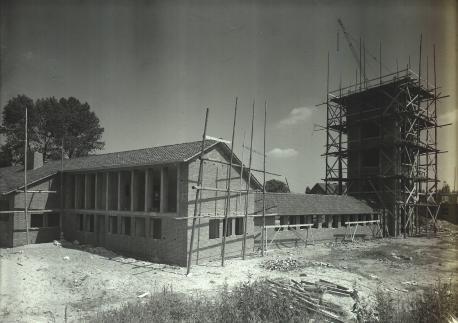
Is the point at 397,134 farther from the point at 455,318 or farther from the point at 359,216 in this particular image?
the point at 455,318

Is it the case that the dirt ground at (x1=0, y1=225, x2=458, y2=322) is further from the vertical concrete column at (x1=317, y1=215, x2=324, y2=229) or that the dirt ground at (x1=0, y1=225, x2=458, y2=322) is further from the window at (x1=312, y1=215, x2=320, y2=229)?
the vertical concrete column at (x1=317, y1=215, x2=324, y2=229)

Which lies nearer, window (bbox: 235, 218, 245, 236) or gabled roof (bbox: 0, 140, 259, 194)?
gabled roof (bbox: 0, 140, 259, 194)

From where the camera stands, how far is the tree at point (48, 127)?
49.5 metres

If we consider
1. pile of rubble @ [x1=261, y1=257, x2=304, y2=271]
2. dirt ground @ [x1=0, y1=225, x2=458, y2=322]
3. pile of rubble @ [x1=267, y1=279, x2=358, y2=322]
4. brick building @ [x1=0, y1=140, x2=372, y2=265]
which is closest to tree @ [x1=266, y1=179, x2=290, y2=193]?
brick building @ [x1=0, y1=140, x2=372, y2=265]

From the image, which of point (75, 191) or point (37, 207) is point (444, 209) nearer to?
point (75, 191)

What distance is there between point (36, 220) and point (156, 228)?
1083cm

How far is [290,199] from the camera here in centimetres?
3106

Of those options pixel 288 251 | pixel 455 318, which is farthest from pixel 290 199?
pixel 455 318

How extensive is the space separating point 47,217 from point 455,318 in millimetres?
27474

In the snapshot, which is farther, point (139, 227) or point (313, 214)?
point (313, 214)

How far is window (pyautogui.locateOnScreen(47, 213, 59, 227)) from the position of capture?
92.2 feet

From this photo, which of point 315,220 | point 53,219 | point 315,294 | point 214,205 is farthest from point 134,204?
point 315,220

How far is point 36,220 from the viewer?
27.2 metres

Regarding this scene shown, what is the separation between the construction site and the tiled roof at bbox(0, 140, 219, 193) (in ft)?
0.58
